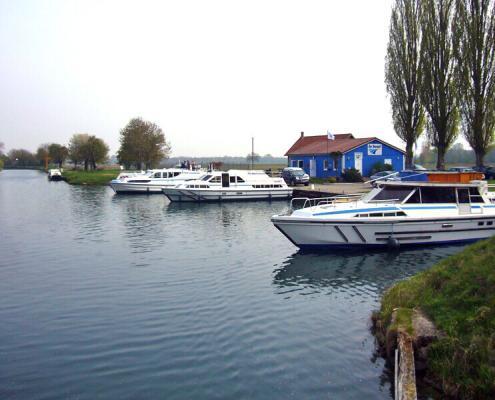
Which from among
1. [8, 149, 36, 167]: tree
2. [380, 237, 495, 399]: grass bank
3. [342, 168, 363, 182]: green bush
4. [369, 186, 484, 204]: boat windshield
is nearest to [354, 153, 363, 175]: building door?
[342, 168, 363, 182]: green bush

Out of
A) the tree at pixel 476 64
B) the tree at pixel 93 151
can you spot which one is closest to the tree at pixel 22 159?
the tree at pixel 93 151

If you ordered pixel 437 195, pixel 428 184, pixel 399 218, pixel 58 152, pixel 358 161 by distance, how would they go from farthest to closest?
pixel 58 152
pixel 358 161
pixel 437 195
pixel 428 184
pixel 399 218

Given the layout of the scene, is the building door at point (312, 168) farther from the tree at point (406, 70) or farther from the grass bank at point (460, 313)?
the grass bank at point (460, 313)

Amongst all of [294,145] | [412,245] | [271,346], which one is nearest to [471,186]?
[412,245]

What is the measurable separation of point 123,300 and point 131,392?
542 cm

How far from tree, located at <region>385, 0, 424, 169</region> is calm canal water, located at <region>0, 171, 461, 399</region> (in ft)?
80.3

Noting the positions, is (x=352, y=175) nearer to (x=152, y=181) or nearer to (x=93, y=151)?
(x=152, y=181)

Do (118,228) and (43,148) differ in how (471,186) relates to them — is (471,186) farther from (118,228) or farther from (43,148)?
(43,148)

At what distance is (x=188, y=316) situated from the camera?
39.9 feet

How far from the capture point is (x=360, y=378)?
29.0 feet

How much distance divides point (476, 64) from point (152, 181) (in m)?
32.3

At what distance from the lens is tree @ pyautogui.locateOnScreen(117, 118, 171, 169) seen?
83.2 metres

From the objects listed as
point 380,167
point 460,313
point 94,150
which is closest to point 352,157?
point 380,167

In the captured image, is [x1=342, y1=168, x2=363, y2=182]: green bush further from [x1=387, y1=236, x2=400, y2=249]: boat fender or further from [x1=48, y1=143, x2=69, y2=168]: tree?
[x1=48, y1=143, x2=69, y2=168]: tree
